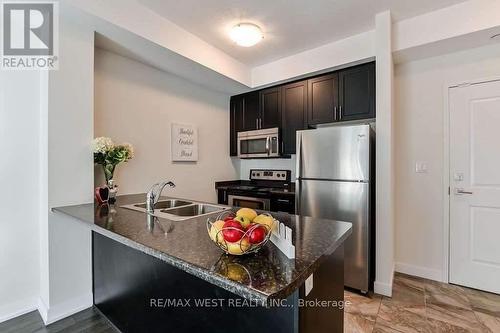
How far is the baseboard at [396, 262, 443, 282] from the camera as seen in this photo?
2.73 metres

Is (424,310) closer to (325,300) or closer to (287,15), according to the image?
(325,300)

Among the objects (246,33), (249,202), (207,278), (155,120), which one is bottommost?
(249,202)

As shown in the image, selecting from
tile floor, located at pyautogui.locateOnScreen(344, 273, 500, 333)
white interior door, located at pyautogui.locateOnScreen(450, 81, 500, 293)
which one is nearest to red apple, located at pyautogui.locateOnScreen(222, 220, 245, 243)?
tile floor, located at pyautogui.locateOnScreen(344, 273, 500, 333)

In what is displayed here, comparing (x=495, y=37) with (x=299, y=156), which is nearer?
(x=495, y=37)

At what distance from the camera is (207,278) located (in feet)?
2.77

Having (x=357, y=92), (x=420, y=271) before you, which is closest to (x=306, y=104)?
(x=357, y=92)

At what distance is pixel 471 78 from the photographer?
8.37ft

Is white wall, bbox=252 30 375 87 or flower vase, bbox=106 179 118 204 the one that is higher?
white wall, bbox=252 30 375 87

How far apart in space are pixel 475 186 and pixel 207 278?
2.95 m

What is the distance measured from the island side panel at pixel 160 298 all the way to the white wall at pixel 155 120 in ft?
3.10

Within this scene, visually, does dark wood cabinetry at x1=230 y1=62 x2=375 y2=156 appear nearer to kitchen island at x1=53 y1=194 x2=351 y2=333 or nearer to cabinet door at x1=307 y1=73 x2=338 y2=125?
cabinet door at x1=307 y1=73 x2=338 y2=125

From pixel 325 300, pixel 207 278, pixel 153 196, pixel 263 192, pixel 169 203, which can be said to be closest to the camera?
pixel 207 278

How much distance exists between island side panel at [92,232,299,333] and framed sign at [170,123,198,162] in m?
1.40

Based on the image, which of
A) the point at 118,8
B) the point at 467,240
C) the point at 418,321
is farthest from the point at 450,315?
the point at 118,8
